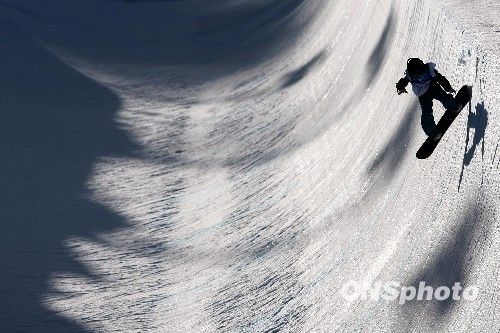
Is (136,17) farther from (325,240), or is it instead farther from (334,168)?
(325,240)

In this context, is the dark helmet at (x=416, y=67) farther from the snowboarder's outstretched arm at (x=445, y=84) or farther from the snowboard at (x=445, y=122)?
the snowboard at (x=445, y=122)

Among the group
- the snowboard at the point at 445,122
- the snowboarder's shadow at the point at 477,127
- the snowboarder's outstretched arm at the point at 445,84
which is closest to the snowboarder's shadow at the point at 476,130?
the snowboarder's shadow at the point at 477,127

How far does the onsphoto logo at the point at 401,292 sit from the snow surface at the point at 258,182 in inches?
2.3

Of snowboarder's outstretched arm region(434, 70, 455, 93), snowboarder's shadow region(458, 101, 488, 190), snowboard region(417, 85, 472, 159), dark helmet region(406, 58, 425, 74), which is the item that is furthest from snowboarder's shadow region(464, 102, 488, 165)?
dark helmet region(406, 58, 425, 74)

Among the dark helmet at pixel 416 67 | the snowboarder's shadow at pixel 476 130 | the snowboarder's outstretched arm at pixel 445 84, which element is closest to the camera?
the snowboarder's shadow at pixel 476 130

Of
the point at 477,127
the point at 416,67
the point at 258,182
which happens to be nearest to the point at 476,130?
the point at 477,127

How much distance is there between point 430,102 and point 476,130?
0.50 meters

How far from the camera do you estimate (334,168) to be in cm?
805

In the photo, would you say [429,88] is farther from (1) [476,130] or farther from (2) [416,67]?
(1) [476,130]

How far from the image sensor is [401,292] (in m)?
5.35

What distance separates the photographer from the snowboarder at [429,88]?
589 cm

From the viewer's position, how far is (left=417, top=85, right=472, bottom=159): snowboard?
19.3 ft

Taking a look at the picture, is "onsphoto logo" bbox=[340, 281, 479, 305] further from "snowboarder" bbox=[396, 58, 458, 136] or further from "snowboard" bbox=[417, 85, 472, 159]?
"snowboarder" bbox=[396, 58, 458, 136]

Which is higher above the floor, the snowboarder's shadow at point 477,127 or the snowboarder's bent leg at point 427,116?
the snowboarder's bent leg at point 427,116
